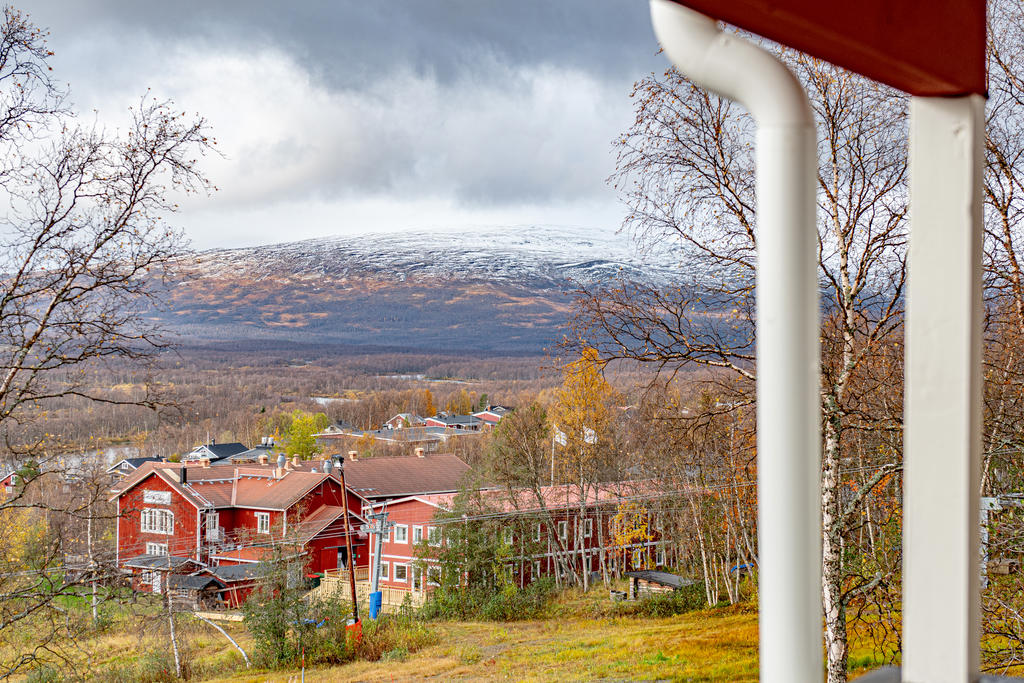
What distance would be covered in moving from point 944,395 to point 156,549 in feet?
23.7

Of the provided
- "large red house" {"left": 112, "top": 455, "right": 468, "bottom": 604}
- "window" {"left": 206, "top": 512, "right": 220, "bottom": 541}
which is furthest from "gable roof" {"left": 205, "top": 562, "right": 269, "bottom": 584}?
"window" {"left": 206, "top": 512, "right": 220, "bottom": 541}

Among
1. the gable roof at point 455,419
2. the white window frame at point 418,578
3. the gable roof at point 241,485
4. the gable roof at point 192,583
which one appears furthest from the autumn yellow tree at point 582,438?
the gable roof at point 192,583

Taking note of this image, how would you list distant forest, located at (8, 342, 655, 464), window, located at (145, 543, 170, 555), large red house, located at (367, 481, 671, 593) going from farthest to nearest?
large red house, located at (367, 481, 671, 593) → window, located at (145, 543, 170, 555) → distant forest, located at (8, 342, 655, 464)

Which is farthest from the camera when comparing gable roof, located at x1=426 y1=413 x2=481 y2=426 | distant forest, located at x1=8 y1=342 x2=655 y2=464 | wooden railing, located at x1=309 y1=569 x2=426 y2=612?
gable roof, located at x1=426 y1=413 x2=481 y2=426

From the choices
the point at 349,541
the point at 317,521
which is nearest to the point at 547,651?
the point at 349,541

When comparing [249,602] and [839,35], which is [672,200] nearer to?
[839,35]

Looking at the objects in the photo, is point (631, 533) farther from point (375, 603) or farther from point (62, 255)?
point (62, 255)

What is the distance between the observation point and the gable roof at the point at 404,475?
9312 millimetres

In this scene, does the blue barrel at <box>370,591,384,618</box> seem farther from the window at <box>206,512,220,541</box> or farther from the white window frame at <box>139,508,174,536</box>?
the white window frame at <box>139,508,174,536</box>

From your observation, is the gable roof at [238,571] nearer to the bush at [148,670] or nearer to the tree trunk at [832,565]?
the bush at [148,670]

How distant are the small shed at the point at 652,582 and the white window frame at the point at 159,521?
4894 mm

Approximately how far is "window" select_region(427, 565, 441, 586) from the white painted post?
834 centimetres

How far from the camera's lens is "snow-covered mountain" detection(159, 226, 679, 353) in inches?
683

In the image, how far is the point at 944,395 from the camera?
2.07ft
